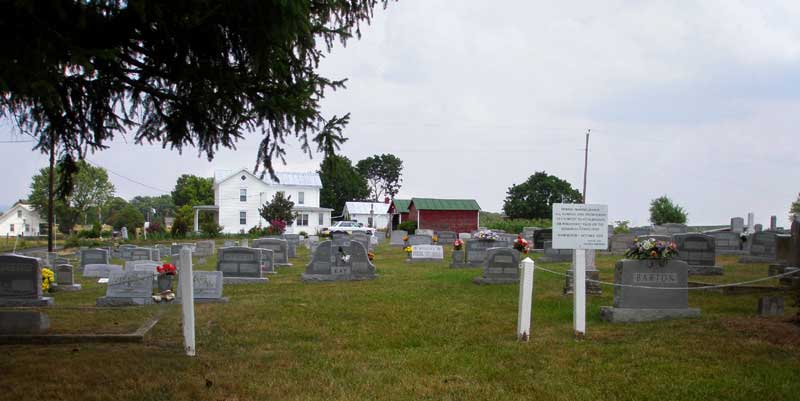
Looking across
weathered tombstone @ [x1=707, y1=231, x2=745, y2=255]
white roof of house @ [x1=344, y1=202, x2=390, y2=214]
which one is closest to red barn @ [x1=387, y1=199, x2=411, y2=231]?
white roof of house @ [x1=344, y1=202, x2=390, y2=214]

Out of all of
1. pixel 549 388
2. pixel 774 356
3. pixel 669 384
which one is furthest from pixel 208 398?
pixel 774 356

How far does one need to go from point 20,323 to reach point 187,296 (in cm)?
293

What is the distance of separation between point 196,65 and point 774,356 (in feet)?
22.7

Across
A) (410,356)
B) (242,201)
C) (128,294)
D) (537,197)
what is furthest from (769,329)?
(537,197)

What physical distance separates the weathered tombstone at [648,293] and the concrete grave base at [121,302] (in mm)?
8588

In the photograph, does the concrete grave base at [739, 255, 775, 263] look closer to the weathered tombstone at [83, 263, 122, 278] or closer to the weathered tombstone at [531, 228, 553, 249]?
the weathered tombstone at [531, 228, 553, 249]

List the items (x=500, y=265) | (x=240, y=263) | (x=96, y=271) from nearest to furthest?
(x=500, y=265) → (x=240, y=263) → (x=96, y=271)

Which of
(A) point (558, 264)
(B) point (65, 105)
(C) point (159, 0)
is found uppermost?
(C) point (159, 0)

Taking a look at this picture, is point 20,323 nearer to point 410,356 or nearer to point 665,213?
point 410,356

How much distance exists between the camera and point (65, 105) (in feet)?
20.0

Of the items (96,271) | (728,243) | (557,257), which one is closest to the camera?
(96,271)

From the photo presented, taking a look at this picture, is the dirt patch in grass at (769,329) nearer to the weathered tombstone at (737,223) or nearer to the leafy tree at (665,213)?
the weathered tombstone at (737,223)

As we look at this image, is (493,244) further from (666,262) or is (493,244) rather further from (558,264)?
(666,262)

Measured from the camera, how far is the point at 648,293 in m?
9.39
